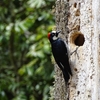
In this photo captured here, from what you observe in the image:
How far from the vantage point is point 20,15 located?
473 cm

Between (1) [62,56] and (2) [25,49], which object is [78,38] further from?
(2) [25,49]

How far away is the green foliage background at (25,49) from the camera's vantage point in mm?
4102

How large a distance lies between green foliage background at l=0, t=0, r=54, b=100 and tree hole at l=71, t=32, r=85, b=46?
1556 millimetres

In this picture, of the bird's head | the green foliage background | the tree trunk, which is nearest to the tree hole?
the tree trunk

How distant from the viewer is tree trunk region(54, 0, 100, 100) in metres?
2.21

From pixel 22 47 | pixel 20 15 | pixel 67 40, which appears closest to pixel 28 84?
pixel 22 47

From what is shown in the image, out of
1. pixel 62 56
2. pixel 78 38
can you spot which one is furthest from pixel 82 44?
pixel 62 56

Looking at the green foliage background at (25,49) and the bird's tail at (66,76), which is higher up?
the bird's tail at (66,76)

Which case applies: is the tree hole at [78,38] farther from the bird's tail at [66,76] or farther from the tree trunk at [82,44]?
the bird's tail at [66,76]

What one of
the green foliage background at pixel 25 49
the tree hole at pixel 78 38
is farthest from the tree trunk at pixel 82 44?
the green foliage background at pixel 25 49

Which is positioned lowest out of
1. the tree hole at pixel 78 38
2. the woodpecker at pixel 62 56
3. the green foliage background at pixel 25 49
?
the green foliage background at pixel 25 49

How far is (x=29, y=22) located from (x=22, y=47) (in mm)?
593

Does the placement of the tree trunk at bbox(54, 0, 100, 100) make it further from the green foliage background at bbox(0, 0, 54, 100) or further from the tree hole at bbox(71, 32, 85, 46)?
the green foliage background at bbox(0, 0, 54, 100)

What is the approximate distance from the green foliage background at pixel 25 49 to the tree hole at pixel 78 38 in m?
1.56
